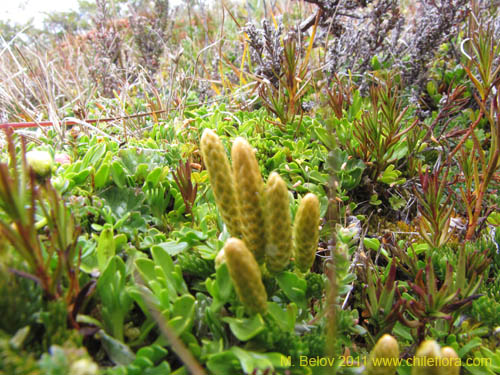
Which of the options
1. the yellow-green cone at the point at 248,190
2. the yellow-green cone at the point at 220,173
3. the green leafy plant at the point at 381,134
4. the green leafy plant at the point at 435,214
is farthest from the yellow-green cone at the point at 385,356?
the green leafy plant at the point at 381,134

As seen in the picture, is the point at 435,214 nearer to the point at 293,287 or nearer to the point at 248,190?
the point at 293,287

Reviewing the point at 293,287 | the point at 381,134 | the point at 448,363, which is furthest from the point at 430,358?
the point at 381,134

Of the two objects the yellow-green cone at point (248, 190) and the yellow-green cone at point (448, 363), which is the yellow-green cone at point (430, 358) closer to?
the yellow-green cone at point (448, 363)

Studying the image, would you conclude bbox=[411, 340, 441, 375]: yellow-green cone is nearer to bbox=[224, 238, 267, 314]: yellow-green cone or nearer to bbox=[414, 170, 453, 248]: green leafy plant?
bbox=[224, 238, 267, 314]: yellow-green cone

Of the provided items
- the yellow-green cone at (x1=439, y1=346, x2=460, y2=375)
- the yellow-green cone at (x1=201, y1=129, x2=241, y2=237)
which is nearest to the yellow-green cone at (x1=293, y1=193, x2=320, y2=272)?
the yellow-green cone at (x1=201, y1=129, x2=241, y2=237)

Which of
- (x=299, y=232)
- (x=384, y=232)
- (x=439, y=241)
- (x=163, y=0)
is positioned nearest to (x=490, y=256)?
(x=439, y=241)

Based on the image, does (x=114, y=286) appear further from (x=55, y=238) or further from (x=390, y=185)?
(x=390, y=185)
